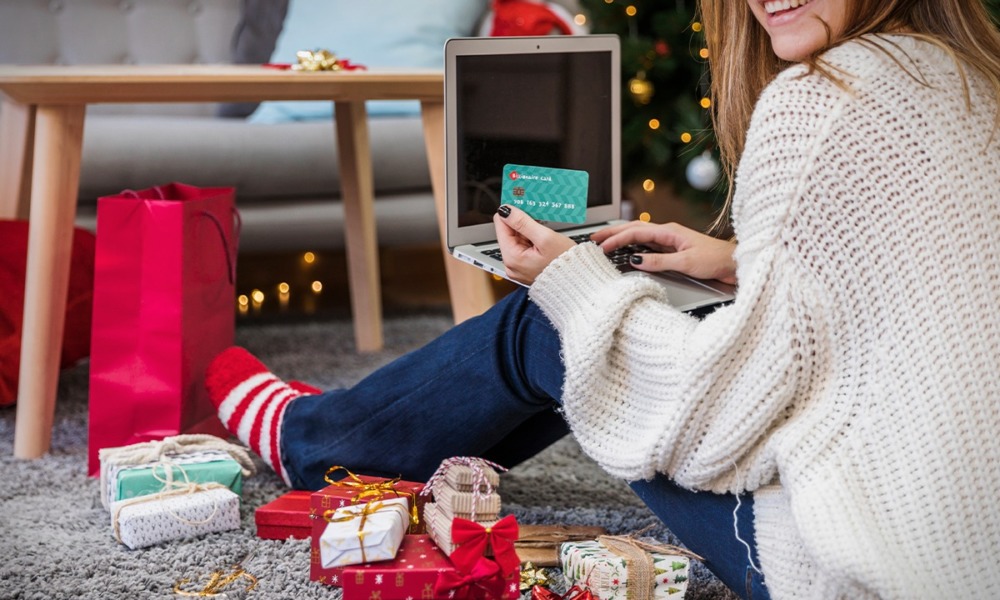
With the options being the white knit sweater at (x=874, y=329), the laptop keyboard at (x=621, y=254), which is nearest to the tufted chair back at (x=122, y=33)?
the laptop keyboard at (x=621, y=254)

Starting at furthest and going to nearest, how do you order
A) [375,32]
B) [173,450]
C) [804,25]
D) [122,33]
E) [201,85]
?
[122,33]
[375,32]
[201,85]
[173,450]
[804,25]

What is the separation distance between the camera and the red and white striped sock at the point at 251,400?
1.29 meters

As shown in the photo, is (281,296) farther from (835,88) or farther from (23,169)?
(835,88)

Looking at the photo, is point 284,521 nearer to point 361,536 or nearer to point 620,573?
point 361,536

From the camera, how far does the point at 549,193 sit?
3.49ft

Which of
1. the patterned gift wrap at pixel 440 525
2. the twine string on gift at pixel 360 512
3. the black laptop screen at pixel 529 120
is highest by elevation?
the black laptop screen at pixel 529 120

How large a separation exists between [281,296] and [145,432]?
1133 mm

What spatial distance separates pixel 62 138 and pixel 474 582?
86 centimetres

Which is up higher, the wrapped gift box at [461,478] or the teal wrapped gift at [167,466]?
the wrapped gift box at [461,478]

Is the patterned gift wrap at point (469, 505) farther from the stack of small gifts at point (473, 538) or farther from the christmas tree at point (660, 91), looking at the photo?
the christmas tree at point (660, 91)

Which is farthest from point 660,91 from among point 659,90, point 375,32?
point 375,32

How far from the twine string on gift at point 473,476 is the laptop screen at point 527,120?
0.89 feet

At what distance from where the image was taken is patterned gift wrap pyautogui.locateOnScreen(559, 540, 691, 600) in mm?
968

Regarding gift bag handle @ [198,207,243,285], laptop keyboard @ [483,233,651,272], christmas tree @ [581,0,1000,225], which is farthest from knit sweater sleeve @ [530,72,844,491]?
christmas tree @ [581,0,1000,225]
